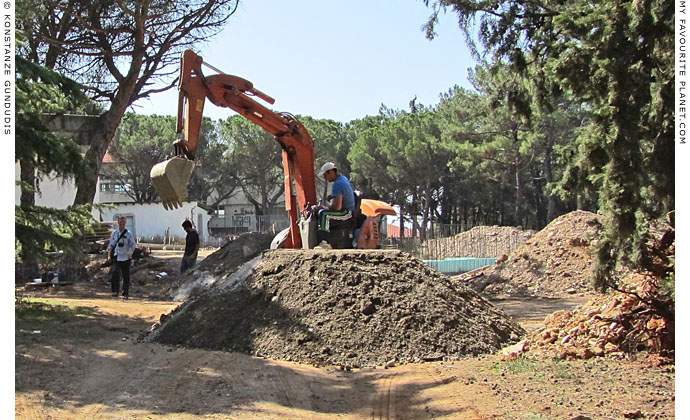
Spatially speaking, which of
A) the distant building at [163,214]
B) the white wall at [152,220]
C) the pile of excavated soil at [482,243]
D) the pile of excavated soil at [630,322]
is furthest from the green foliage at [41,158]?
the white wall at [152,220]

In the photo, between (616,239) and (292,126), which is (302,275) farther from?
(616,239)

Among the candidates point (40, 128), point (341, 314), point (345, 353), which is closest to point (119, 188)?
point (40, 128)

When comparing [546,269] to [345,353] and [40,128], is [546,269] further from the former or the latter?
[40,128]

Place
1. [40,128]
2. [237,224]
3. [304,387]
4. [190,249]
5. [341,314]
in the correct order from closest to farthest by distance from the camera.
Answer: [304,387] → [341,314] → [40,128] → [190,249] → [237,224]

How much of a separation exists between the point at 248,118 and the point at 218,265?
6750 millimetres

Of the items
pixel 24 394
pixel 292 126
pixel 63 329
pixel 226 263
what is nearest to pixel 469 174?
pixel 226 263

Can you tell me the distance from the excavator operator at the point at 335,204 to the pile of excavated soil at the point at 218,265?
17.0ft

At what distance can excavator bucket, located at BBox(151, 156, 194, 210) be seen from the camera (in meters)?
8.72

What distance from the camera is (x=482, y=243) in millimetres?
28203

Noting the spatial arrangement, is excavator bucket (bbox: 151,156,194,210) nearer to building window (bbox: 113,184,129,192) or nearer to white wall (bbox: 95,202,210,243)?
white wall (bbox: 95,202,210,243)

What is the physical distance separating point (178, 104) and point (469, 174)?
110 ft

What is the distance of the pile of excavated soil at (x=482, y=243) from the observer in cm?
2631

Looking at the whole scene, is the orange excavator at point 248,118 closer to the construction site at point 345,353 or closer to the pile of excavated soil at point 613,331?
the construction site at point 345,353

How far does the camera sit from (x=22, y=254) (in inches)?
343
